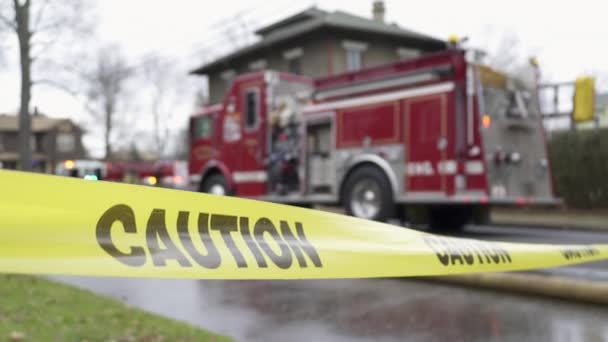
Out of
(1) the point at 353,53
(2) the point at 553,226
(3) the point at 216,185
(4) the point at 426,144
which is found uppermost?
(1) the point at 353,53

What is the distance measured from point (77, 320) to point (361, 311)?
2105mm

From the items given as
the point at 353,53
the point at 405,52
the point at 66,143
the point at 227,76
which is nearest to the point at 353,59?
the point at 353,53

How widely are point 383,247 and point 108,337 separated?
211 centimetres

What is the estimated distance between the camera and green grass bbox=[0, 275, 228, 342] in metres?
3.62

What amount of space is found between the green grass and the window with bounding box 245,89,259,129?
6625 millimetres

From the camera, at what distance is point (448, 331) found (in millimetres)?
3889

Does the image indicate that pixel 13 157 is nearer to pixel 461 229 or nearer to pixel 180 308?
pixel 461 229

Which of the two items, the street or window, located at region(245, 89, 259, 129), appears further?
window, located at region(245, 89, 259, 129)

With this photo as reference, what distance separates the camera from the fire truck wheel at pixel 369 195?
894cm

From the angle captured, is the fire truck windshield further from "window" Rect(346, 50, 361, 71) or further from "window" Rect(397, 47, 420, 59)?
"window" Rect(397, 47, 420, 59)

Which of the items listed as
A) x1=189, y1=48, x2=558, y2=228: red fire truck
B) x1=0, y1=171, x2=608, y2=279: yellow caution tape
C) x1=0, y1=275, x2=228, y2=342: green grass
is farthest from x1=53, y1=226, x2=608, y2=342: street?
x1=189, y1=48, x2=558, y2=228: red fire truck

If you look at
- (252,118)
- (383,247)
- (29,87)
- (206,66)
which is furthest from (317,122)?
(206,66)

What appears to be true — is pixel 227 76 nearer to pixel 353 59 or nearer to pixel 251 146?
pixel 353 59

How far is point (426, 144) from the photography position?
28.0ft
